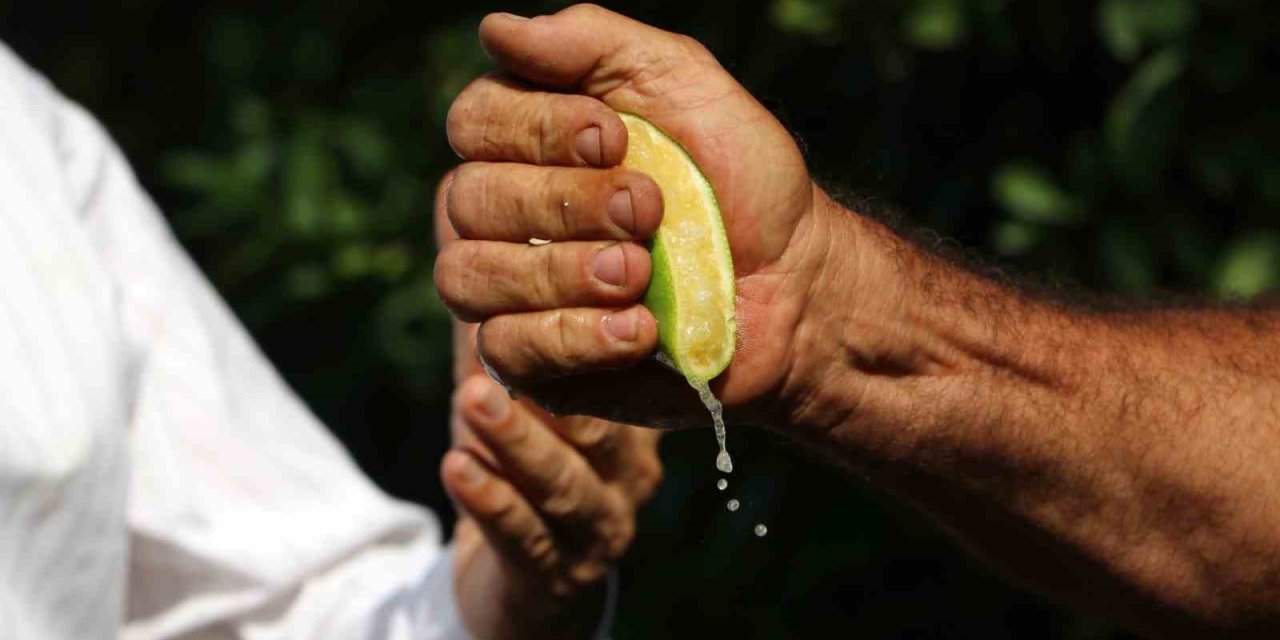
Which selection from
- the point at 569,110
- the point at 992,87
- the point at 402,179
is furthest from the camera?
the point at 402,179

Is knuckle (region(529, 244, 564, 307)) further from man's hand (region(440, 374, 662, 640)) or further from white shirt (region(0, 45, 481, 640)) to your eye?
white shirt (region(0, 45, 481, 640))

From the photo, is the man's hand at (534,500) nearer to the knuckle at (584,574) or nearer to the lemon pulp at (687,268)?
the knuckle at (584,574)

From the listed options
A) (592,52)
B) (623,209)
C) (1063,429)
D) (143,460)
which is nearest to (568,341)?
(623,209)

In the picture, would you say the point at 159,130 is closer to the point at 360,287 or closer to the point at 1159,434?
the point at 360,287

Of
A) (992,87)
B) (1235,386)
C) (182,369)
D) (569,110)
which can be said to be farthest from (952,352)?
(992,87)

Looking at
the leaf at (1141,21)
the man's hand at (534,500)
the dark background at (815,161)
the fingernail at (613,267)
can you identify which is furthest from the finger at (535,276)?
the leaf at (1141,21)

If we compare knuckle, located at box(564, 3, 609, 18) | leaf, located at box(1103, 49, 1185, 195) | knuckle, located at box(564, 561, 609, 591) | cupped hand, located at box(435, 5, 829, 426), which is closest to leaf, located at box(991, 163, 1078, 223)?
leaf, located at box(1103, 49, 1185, 195)
